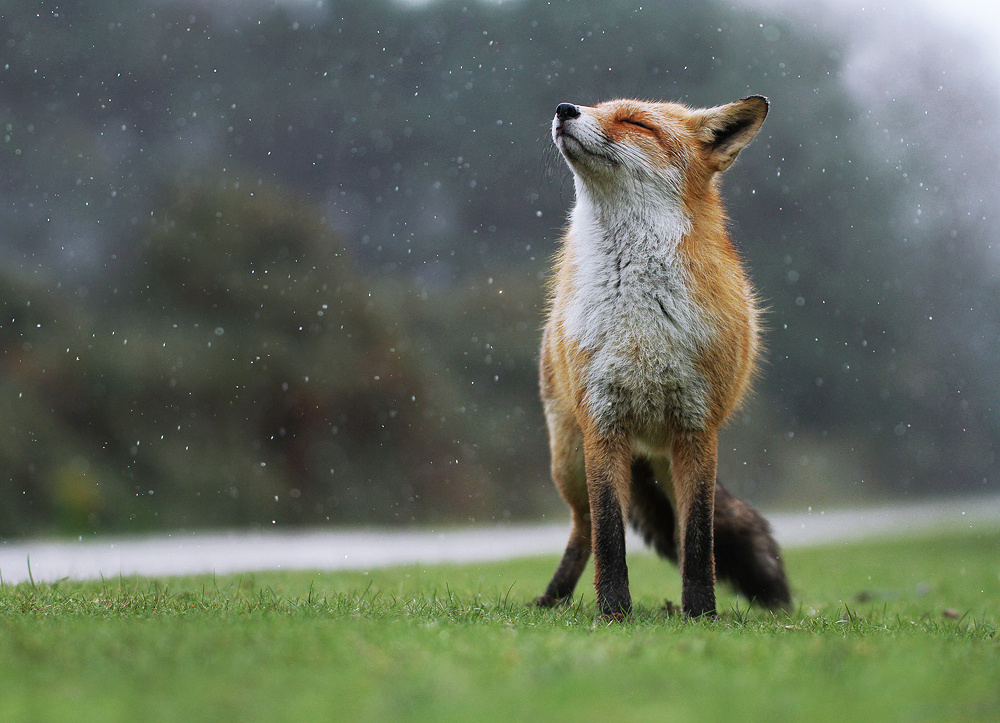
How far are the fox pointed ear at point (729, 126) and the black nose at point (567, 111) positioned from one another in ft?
2.09

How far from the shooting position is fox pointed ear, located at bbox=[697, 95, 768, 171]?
3920 millimetres

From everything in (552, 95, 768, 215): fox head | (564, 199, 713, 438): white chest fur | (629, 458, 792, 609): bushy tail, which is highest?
(552, 95, 768, 215): fox head

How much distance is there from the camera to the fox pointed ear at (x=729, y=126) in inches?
154

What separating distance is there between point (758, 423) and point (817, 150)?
528 cm

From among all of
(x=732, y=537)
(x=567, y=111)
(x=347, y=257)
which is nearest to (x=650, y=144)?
(x=567, y=111)

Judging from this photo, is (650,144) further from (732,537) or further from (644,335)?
(732,537)

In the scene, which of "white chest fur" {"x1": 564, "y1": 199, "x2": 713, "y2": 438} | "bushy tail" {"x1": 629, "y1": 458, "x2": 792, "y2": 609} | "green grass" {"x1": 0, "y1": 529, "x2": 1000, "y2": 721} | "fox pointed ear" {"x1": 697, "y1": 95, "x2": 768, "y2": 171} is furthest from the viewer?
"bushy tail" {"x1": 629, "y1": 458, "x2": 792, "y2": 609}

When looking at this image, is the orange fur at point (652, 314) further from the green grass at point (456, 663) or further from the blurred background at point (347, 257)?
the blurred background at point (347, 257)

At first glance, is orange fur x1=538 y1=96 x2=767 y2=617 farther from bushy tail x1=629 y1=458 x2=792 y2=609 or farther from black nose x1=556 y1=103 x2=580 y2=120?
bushy tail x1=629 y1=458 x2=792 y2=609

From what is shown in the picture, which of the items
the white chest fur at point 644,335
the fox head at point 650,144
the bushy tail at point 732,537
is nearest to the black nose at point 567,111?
the fox head at point 650,144

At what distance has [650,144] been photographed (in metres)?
3.79

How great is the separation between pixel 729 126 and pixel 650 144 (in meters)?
0.45

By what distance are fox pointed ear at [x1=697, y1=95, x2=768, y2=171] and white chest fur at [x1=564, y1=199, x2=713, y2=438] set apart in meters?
0.43

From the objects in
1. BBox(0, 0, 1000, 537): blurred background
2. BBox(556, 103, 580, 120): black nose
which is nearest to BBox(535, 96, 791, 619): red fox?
BBox(556, 103, 580, 120): black nose
